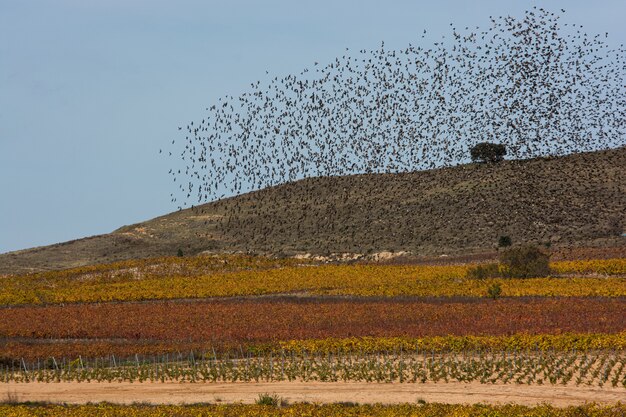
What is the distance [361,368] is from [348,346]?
5.38m

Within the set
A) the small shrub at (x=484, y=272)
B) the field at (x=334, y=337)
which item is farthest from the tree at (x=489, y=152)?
the small shrub at (x=484, y=272)

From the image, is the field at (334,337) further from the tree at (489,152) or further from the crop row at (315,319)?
the tree at (489,152)

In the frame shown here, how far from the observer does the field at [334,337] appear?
1379 inches

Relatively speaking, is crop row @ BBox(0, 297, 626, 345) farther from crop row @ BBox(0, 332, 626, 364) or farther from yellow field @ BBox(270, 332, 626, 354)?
yellow field @ BBox(270, 332, 626, 354)

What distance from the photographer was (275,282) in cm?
7525

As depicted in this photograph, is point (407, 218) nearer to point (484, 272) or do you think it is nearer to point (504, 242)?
point (504, 242)

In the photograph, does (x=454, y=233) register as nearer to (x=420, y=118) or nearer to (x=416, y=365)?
(x=420, y=118)

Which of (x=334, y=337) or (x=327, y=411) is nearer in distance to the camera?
(x=327, y=411)

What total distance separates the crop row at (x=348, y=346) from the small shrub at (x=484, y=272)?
27.8m

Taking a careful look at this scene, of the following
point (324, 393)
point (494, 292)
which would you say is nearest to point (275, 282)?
point (494, 292)

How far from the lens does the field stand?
35031 mm

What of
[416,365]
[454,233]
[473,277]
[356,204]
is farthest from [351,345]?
[356,204]

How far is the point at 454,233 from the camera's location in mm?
113688

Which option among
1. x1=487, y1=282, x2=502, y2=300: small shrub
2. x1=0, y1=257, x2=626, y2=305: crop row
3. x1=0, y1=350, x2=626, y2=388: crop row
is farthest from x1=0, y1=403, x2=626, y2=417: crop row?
x1=0, y1=257, x2=626, y2=305: crop row
